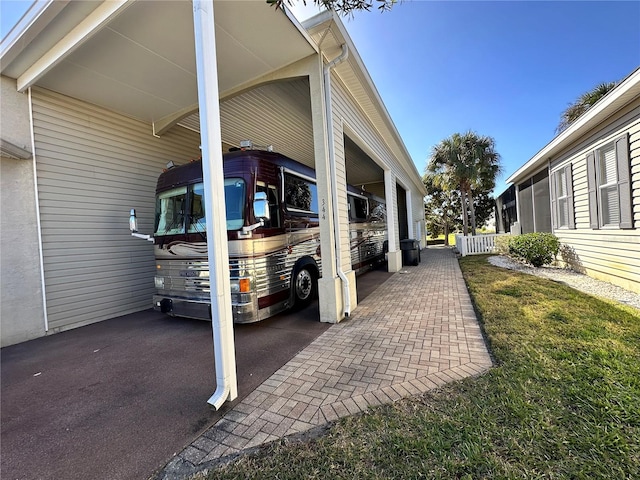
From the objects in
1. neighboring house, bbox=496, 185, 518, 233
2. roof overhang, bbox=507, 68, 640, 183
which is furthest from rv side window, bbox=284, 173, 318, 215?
neighboring house, bbox=496, 185, 518, 233

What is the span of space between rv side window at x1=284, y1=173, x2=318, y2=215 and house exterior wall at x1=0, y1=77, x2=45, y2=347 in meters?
4.21

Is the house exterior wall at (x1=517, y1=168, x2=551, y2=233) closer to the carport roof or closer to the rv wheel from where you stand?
the carport roof

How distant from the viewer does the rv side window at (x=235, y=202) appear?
13.1 ft

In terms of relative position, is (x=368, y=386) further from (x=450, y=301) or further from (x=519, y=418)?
(x=450, y=301)

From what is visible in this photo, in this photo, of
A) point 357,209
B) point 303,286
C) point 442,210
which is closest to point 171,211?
point 303,286

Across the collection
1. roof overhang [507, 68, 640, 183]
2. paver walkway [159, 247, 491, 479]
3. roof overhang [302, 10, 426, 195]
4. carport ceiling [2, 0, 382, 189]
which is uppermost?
roof overhang [302, 10, 426, 195]

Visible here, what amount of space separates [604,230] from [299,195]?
6.39 m

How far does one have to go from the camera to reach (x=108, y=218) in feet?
18.5

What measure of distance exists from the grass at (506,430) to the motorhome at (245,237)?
7.81 feet

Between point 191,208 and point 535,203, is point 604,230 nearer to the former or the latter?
point 535,203

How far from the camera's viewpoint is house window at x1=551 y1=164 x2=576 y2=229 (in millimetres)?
7227

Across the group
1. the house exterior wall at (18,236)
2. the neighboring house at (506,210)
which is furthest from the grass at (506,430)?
the neighboring house at (506,210)

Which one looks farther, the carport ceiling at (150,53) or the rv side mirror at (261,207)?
the rv side mirror at (261,207)

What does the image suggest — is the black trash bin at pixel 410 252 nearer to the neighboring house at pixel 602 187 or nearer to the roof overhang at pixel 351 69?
the roof overhang at pixel 351 69
